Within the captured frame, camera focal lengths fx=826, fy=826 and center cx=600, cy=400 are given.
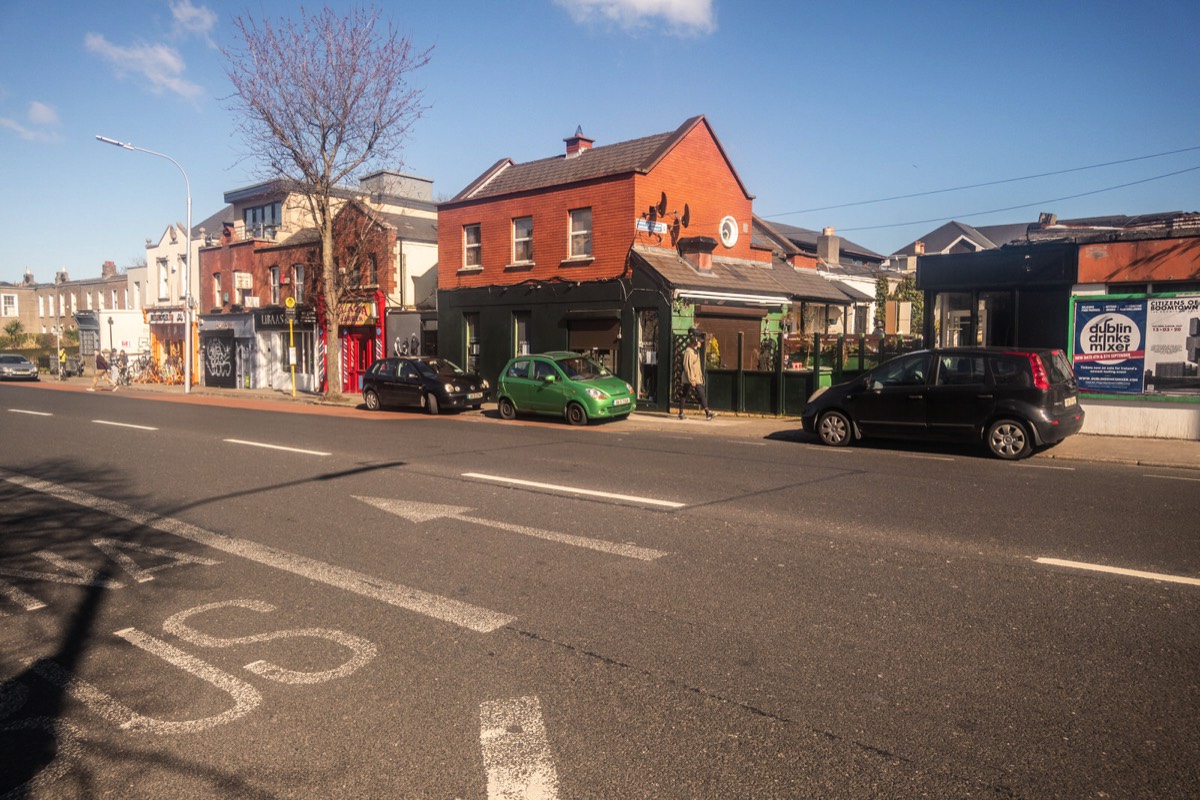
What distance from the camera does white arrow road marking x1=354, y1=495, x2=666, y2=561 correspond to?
6.66 meters

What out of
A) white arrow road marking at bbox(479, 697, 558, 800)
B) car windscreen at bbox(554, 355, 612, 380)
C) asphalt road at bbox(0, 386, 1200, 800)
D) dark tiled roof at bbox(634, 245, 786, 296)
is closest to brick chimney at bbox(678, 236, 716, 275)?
dark tiled roof at bbox(634, 245, 786, 296)

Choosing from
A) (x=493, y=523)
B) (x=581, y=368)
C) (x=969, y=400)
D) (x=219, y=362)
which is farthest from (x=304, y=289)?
(x=493, y=523)

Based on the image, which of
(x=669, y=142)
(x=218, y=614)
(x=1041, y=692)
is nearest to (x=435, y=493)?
(x=218, y=614)

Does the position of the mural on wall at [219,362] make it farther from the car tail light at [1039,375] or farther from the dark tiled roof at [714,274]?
the car tail light at [1039,375]

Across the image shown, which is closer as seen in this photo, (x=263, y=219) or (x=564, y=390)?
(x=564, y=390)

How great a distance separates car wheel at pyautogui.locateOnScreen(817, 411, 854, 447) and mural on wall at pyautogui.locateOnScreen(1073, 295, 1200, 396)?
502 cm

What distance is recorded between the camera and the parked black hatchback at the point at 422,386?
852 inches

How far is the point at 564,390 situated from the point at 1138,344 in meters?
11.2

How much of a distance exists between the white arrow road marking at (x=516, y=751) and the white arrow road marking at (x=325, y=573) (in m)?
1.08

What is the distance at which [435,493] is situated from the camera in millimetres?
9297

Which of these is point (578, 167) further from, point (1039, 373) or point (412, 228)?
point (1039, 373)

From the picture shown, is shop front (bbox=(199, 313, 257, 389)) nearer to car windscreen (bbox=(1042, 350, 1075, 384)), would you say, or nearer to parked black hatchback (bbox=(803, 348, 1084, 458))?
parked black hatchback (bbox=(803, 348, 1084, 458))

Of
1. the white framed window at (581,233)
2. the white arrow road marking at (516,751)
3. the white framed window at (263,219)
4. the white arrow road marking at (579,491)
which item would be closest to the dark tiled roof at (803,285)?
the white framed window at (581,233)

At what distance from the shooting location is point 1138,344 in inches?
590
